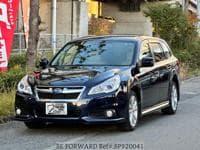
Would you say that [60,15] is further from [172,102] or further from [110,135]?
[110,135]

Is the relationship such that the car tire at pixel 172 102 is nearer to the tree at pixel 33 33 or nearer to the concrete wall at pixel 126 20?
the tree at pixel 33 33

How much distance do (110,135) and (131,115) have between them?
539mm

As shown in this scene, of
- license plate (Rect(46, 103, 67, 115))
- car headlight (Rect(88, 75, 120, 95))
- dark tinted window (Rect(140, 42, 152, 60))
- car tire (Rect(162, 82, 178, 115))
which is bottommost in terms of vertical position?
car tire (Rect(162, 82, 178, 115))

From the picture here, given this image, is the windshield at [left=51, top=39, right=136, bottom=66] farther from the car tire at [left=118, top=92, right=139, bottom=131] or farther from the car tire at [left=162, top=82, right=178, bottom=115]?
the car tire at [left=162, top=82, right=178, bottom=115]

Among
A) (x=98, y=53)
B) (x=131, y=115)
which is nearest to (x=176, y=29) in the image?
(x=98, y=53)

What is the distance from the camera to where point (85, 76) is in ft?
32.1

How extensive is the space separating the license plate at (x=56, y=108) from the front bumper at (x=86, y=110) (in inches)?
2.1

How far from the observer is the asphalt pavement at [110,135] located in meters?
8.95

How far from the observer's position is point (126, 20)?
3597cm

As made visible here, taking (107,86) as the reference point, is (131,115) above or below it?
below

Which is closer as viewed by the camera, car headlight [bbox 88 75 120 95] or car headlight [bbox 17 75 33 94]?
car headlight [bbox 88 75 120 95]

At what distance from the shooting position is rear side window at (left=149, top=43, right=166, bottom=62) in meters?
11.8

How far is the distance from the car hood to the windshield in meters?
0.35

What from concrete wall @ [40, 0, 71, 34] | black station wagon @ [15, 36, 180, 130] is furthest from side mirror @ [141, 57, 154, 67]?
concrete wall @ [40, 0, 71, 34]
